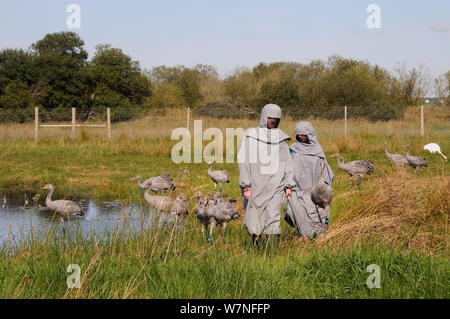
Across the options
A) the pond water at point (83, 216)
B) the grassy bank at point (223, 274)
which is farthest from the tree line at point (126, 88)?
the grassy bank at point (223, 274)

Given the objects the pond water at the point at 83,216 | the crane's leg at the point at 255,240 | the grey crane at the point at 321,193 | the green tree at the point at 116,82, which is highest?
the green tree at the point at 116,82

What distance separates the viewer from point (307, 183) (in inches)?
273

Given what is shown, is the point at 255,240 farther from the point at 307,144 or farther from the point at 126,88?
the point at 126,88

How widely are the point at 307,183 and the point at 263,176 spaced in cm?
89

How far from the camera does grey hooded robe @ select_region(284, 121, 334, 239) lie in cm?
679

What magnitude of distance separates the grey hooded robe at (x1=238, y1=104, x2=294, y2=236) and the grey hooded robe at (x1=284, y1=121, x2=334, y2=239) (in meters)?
0.58

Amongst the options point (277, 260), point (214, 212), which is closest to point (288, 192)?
point (277, 260)

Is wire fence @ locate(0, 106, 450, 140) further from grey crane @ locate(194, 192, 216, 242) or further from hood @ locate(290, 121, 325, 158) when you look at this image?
hood @ locate(290, 121, 325, 158)

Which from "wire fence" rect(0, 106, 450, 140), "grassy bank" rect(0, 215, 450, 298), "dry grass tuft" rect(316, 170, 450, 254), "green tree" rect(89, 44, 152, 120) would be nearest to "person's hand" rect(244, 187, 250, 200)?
"grassy bank" rect(0, 215, 450, 298)

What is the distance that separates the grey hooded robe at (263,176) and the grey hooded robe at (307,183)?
585mm

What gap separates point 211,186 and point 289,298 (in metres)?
8.01

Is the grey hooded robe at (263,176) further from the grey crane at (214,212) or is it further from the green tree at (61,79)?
the green tree at (61,79)

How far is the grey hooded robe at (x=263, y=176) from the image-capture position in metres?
6.21

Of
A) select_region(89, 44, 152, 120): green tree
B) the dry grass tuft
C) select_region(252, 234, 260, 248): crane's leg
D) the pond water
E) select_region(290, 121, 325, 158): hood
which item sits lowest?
the pond water
